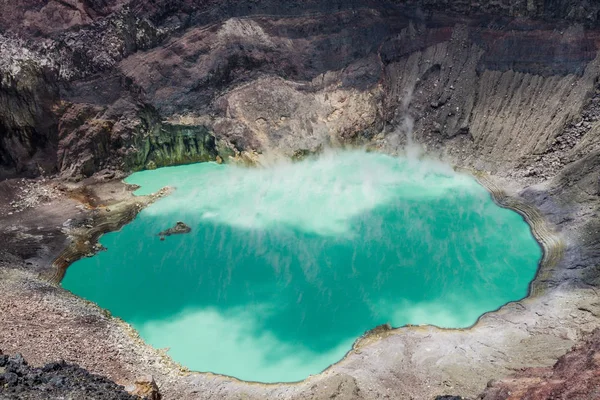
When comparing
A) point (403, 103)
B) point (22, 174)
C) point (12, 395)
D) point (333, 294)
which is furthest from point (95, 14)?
point (12, 395)

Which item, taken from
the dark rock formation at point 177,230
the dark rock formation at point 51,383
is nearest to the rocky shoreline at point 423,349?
the dark rock formation at point 51,383

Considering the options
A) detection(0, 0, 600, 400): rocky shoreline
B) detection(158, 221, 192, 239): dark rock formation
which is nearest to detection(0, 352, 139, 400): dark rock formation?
detection(0, 0, 600, 400): rocky shoreline

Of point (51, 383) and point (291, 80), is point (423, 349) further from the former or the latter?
point (291, 80)

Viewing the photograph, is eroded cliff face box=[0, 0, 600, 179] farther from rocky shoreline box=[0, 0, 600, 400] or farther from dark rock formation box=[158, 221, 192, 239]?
dark rock formation box=[158, 221, 192, 239]

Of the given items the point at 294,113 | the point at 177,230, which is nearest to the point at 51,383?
the point at 177,230

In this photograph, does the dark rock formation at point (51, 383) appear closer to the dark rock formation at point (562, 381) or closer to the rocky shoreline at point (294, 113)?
the rocky shoreline at point (294, 113)
